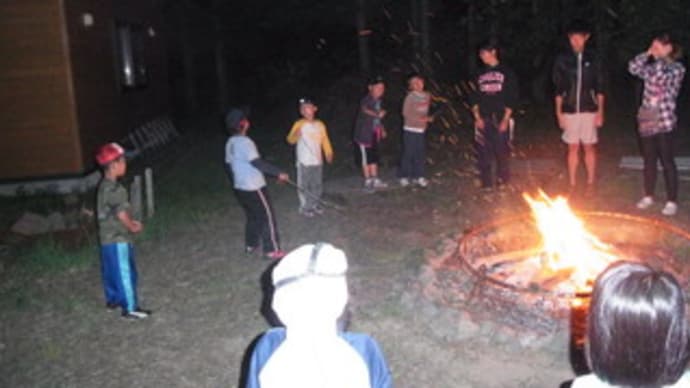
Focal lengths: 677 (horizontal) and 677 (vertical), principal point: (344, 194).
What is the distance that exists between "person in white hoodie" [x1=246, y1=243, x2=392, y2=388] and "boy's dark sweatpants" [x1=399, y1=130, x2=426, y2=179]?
7.34 meters

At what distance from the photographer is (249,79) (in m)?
26.2

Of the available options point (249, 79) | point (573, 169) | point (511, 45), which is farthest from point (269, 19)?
point (573, 169)

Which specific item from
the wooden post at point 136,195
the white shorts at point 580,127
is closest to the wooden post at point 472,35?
the white shorts at point 580,127

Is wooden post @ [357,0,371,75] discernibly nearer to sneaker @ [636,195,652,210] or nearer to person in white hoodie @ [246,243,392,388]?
sneaker @ [636,195,652,210]

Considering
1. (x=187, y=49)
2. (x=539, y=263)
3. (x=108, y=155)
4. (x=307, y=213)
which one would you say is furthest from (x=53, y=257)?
(x=187, y=49)

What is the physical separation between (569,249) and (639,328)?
4.31 m

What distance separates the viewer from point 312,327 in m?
2.18

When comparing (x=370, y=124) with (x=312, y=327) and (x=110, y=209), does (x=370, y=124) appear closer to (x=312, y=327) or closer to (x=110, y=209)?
(x=110, y=209)

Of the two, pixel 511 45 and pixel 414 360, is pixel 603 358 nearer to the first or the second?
pixel 414 360

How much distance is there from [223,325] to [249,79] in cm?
2135

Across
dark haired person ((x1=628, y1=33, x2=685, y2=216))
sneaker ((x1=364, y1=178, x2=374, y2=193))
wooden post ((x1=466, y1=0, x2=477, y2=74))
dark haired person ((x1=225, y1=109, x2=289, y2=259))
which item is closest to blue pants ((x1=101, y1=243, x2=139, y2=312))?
dark haired person ((x1=225, y1=109, x2=289, y2=259))

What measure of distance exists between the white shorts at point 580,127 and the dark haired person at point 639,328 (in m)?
6.43

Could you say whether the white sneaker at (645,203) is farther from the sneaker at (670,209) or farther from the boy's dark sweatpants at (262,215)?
the boy's dark sweatpants at (262,215)

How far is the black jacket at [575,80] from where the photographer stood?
7.82m
